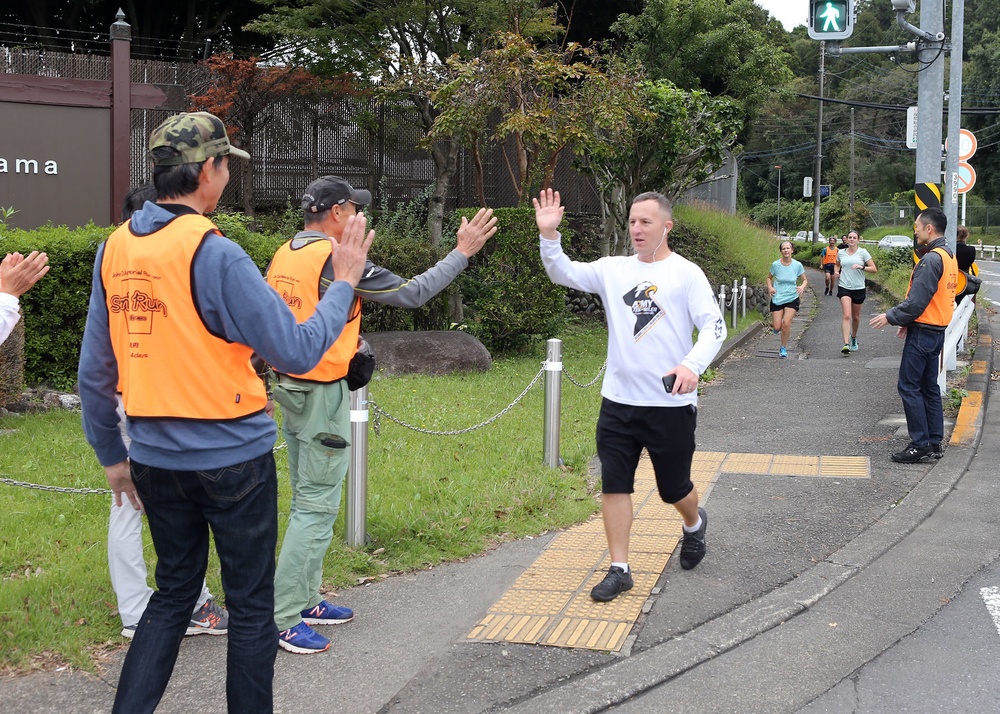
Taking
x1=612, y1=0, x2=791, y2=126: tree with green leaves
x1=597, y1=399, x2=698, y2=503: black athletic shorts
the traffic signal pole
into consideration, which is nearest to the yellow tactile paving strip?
x1=597, y1=399, x2=698, y2=503: black athletic shorts

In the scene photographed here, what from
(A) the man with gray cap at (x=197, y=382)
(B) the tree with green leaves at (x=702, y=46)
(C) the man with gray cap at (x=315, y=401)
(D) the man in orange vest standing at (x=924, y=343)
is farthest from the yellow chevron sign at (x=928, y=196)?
(B) the tree with green leaves at (x=702, y=46)

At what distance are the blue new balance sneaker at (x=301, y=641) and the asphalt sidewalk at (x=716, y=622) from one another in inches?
1.8

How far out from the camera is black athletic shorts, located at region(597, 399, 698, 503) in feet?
16.4

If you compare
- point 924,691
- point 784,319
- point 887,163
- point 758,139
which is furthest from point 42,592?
point 758,139

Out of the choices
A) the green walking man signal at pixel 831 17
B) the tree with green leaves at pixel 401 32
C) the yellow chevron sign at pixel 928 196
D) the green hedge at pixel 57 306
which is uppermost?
the tree with green leaves at pixel 401 32

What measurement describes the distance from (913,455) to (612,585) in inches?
158

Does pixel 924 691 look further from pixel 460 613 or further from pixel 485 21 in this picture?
pixel 485 21

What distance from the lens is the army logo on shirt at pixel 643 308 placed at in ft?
16.3

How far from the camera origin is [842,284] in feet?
49.7

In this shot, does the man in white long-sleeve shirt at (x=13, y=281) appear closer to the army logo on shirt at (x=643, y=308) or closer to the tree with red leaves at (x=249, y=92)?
the army logo on shirt at (x=643, y=308)

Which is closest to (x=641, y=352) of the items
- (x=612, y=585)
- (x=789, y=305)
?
(x=612, y=585)

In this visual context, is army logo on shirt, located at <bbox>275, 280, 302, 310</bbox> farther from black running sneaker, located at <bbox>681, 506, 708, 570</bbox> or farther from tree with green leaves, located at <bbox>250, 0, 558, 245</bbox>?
tree with green leaves, located at <bbox>250, 0, 558, 245</bbox>

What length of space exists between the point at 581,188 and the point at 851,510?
14977mm

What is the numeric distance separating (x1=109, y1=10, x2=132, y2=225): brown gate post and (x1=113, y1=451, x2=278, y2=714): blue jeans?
994 centimetres
